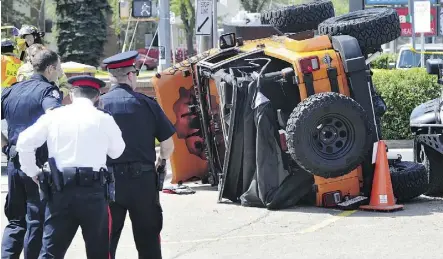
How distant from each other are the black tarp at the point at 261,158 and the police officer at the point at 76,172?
378 cm

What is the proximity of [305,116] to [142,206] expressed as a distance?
312 cm

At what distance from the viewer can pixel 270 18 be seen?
39.4ft

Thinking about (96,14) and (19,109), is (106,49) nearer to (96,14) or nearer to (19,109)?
(96,14)

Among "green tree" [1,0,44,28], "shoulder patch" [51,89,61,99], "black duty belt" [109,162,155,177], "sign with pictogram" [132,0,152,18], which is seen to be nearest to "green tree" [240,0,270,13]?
"green tree" [1,0,44,28]

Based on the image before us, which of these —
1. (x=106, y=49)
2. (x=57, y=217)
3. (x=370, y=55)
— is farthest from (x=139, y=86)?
(x=106, y=49)

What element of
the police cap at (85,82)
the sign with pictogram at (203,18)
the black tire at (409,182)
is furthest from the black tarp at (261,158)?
the sign with pictogram at (203,18)

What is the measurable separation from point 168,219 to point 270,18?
3322 mm

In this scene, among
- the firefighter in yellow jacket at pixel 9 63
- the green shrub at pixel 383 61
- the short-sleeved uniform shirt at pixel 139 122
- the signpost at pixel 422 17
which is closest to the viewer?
the short-sleeved uniform shirt at pixel 139 122

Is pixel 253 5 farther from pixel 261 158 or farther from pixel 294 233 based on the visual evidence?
pixel 294 233

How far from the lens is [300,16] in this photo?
11789 mm

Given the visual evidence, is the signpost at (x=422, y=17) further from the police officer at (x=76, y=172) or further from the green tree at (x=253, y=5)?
the green tree at (x=253, y=5)

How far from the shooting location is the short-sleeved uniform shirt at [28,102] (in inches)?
275

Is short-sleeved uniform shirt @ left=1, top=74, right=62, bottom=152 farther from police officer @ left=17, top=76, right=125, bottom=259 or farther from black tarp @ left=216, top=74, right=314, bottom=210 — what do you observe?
black tarp @ left=216, top=74, right=314, bottom=210

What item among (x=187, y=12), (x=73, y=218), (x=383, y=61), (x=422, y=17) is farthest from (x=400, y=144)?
(x=187, y=12)
